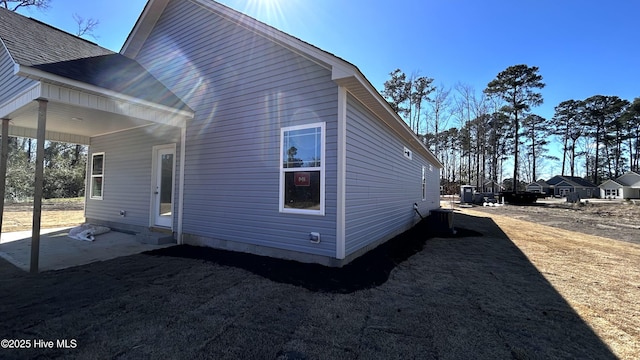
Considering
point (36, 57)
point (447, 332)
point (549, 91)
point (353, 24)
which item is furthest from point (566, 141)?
point (36, 57)

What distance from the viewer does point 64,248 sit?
5.46 metres

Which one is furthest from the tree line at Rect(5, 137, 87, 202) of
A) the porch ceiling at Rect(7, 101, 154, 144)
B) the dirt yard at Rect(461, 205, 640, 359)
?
the dirt yard at Rect(461, 205, 640, 359)

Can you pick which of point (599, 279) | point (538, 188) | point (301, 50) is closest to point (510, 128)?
point (538, 188)

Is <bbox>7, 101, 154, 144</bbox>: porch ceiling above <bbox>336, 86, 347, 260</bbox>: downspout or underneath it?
above

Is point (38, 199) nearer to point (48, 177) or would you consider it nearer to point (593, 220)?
point (48, 177)

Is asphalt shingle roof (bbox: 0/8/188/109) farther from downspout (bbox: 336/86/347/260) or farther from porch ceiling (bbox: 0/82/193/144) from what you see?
downspout (bbox: 336/86/347/260)

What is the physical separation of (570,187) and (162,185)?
5639 cm

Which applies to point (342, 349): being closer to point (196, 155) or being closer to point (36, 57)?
point (196, 155)

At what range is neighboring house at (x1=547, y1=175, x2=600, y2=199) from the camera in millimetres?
42219

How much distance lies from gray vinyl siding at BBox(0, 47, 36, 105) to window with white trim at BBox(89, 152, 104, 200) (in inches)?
109

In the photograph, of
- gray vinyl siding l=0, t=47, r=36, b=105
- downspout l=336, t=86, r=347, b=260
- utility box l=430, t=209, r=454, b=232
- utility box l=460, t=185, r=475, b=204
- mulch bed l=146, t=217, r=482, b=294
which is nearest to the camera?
mulch bed l=146, t=217, r=482, b=294

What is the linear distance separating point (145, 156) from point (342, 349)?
705cm

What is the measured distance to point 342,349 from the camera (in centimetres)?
229

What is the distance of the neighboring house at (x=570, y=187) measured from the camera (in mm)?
42219
